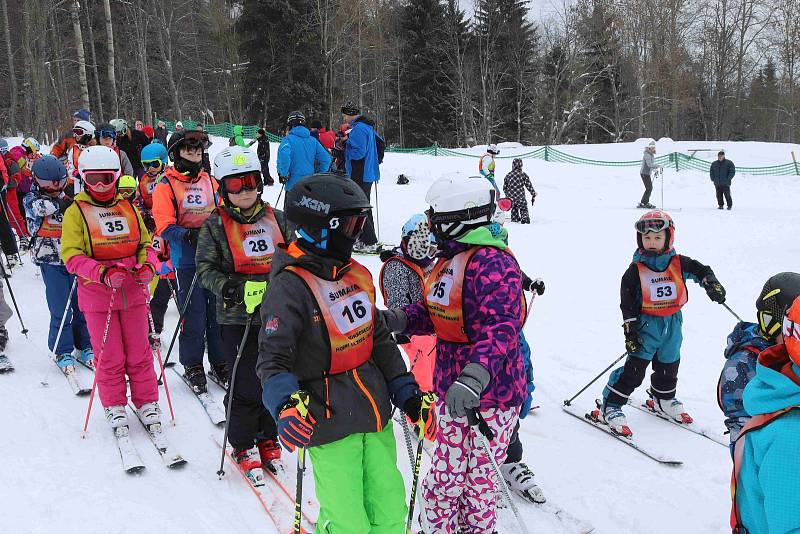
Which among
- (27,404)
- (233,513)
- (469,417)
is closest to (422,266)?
(469,417)

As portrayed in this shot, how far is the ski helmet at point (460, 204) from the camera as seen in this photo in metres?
2.74

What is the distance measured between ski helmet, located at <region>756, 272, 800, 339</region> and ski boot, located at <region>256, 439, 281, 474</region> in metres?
2.95

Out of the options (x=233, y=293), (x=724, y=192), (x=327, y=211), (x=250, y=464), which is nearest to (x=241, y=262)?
(x=233, y=293)

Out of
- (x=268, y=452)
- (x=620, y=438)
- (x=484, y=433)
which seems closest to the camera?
(x=484, y=433)

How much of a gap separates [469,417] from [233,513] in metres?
1.74

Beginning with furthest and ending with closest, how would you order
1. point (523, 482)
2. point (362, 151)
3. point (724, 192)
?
point (724, 192), point (362, 151), point (523, 482)

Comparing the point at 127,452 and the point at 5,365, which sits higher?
the point at 5,365

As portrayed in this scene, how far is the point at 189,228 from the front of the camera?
5.05 meters

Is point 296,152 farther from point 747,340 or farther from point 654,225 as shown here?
point 747,340

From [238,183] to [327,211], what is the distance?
1635 mm

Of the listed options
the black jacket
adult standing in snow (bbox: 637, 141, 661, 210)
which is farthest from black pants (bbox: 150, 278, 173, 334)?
adult standing in snow (bbox: 637, 141, 661, 210)

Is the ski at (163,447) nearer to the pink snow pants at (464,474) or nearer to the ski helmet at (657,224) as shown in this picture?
the pink snow pants at (464,474)

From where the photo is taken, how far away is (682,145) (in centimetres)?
2755

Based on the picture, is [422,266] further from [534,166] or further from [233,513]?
[534,166]
